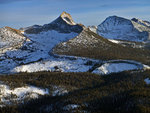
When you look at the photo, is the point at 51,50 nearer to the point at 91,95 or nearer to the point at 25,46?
the point at 25,46

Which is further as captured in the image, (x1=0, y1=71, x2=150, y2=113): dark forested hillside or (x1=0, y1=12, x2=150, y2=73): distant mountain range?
(x1=0, y1=12, x2=150, y2=73): distant mountain range

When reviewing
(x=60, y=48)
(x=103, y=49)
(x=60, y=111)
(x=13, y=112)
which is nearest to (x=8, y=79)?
(x=13, y=112)

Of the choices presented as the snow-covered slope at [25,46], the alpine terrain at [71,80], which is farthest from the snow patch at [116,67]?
the snow-covered slope at [25,46]

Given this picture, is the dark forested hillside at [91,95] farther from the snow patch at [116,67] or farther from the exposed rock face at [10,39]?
the exposed rock face at [10,39]

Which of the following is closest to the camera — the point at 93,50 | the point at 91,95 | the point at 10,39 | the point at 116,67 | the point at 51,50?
the point at 91,95

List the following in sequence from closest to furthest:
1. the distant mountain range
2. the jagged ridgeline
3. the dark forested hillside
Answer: the dark forested hillside
the distant mountain range
the jagged ridgeline

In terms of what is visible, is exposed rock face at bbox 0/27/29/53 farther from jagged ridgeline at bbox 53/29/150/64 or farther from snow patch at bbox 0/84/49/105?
snow patch at bbox 0/84/49/105

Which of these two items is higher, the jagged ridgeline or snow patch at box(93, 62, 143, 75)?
the jagged ridgeline

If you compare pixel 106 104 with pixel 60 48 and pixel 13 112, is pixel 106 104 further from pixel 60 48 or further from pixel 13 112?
pixel 60 48

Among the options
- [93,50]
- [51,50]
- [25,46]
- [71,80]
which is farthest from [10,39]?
[71,80]

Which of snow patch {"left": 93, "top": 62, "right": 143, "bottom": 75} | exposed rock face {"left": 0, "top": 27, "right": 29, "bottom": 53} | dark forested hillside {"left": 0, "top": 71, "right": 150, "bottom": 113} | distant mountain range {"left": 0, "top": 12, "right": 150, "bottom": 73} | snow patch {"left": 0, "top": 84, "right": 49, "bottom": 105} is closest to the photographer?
dark forested hillside {"left": 0, "top": 71, "right": 150, "bottom": 113}

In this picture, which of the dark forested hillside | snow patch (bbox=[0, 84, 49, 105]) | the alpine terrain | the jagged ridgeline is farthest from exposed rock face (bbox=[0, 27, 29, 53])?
snow patch (bbox=[0, 84, 49, 105])
